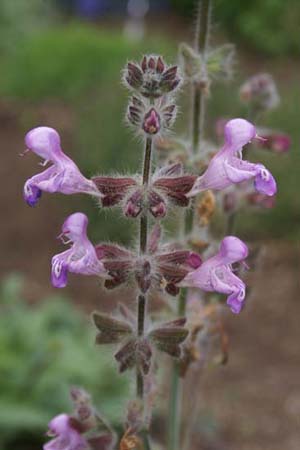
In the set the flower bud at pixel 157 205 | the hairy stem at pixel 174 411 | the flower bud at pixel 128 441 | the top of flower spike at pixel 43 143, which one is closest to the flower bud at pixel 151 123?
the flower bud at pixel 157 205

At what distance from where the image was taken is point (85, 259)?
162cm

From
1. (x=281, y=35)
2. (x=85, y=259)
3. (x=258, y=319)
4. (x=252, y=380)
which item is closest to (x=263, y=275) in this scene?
(x=258, y=319)

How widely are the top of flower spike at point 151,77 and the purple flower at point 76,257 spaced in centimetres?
28

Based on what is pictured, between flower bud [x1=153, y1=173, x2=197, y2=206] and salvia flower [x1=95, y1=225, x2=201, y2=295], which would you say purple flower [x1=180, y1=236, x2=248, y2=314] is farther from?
flower bud [x1=153, y1=173, x2=197, y2=206]

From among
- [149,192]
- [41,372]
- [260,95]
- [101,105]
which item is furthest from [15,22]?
[149,192]

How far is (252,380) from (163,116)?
11.7 feet

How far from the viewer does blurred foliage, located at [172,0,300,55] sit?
13.0 m

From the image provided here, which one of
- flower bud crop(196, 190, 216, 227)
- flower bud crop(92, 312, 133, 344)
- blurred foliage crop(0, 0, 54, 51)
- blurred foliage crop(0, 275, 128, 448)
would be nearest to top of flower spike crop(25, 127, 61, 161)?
flower bud crop(92, 312, 133, 344)

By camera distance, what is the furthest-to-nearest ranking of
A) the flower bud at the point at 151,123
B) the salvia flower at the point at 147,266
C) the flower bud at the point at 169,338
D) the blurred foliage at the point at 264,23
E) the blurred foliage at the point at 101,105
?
1. the blurred foliage at the point at 264,23
2. the blurred foliage at the point at 101,105
3. the flower bud at the point at 169,338
4. the salvia flower at the point at 147,266
5. the flower bud at the point at 151,123

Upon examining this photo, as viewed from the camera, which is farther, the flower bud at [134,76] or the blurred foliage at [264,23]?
the blurred foliage at [264,23]

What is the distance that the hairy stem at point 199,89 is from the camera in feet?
6.57

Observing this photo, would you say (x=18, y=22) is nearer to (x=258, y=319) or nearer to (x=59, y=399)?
(x=258, y=319)

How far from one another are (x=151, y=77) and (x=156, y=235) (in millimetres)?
337

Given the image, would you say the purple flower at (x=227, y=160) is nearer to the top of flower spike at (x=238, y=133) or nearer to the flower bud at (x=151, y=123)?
the top of flower spike at (x=238, y=133)
